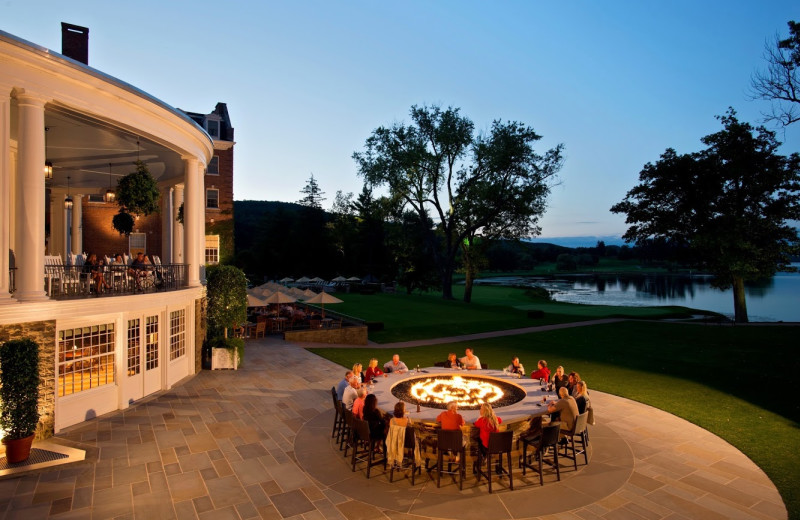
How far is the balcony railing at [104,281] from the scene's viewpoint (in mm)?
12289

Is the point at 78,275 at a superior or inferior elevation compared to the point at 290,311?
superior

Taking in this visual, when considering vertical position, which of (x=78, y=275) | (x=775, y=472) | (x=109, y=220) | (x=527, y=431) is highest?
(x=109, y=220)

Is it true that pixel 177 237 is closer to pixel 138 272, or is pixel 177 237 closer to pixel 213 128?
pixel 138 272

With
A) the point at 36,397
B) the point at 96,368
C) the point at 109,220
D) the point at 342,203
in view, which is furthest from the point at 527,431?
the point at 342,203

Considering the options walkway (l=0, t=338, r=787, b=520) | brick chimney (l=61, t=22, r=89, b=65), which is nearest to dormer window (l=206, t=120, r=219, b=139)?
brick chimney (l=61, t=22, r=89, b=65)

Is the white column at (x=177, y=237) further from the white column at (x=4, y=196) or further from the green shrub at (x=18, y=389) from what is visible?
the green shrub at (x=18, y=389)

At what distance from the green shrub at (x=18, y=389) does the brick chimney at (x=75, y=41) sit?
12.6 metres

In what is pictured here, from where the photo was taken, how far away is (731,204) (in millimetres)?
35469

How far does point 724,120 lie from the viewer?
36.0 m

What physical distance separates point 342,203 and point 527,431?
74562mm

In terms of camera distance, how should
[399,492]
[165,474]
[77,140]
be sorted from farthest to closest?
[77,140]
[165,474]
[399,492]

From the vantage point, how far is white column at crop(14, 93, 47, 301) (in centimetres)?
1053

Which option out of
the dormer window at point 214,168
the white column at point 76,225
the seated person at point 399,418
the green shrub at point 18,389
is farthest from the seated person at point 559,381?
the dormer window at point 214,168

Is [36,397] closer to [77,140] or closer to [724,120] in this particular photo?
[77,140]
